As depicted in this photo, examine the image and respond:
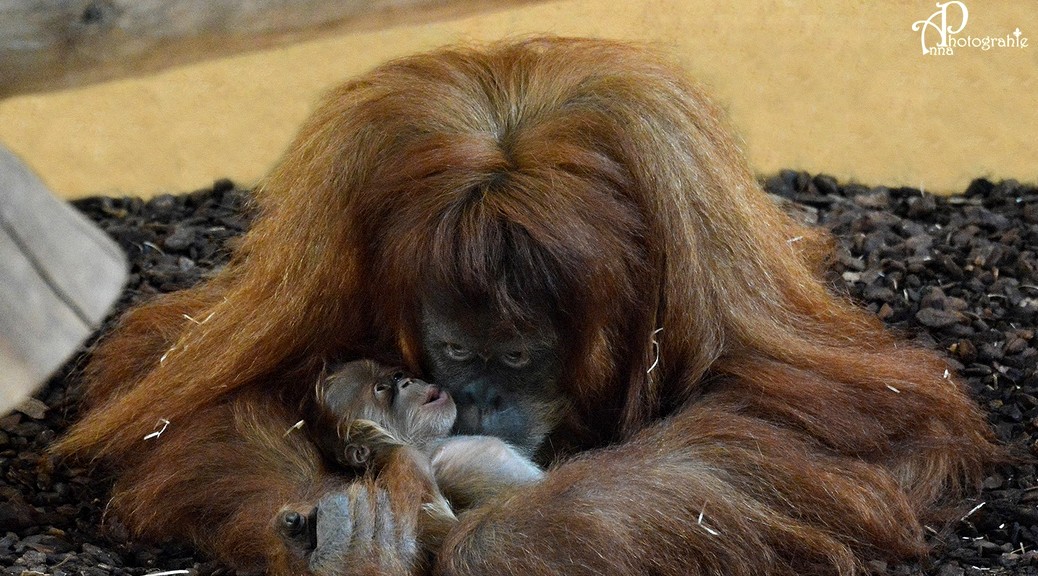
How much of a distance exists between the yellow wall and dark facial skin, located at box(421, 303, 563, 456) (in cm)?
268

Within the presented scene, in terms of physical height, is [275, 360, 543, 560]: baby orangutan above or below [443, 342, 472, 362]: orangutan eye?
below

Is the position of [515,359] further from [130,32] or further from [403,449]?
[130,32]

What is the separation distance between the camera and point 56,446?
4371mm

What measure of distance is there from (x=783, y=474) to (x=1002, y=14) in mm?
3311

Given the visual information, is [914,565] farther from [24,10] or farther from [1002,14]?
[1002,14]

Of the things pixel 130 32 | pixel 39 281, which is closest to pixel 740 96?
pixel 130 32

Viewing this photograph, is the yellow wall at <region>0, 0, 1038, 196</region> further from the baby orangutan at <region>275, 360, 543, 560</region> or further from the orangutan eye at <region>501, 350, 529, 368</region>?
the orangutan eye at <region>501, 350, 529, 368</region>

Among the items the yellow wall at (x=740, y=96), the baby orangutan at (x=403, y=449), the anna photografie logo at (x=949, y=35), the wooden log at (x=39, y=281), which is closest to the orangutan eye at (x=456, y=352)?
the baby orangutan at (x=403, y=449)

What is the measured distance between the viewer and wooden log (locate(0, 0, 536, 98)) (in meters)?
2.72

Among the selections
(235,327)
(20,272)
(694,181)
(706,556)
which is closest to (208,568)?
(235,327)

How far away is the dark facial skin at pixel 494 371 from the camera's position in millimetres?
3666

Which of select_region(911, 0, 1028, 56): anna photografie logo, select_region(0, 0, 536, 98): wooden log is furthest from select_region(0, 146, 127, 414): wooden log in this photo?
select_region(911, 0, 1028, 56): anna photografie logo

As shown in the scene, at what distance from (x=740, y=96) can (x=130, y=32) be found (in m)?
3.86

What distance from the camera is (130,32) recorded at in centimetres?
290
